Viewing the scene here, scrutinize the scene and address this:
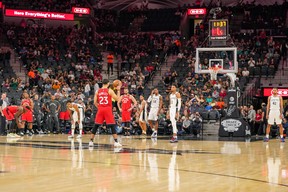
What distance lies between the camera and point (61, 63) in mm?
36188

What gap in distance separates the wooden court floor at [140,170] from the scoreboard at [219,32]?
39.7 feet

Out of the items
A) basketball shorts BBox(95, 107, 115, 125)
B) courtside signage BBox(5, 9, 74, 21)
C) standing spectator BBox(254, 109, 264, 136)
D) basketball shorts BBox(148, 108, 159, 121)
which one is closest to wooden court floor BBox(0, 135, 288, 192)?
basketball shorts BBox(95, 107, 115, 125)

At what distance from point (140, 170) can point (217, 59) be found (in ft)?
58.0

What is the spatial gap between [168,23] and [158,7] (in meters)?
3.28

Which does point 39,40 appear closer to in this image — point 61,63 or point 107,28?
point 61,63

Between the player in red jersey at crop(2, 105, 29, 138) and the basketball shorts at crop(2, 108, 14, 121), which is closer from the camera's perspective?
the player in red jersey at crop(2, 105, 29, 138)

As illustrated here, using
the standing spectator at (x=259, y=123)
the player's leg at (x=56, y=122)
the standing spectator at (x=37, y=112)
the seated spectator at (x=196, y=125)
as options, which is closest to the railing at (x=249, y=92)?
the standing spectator at (x=259, y=123)

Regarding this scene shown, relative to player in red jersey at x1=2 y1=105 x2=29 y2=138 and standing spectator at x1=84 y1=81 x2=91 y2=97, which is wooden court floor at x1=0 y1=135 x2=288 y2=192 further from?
standing spectator at x1=84 y1=81 x2=91 y2=97

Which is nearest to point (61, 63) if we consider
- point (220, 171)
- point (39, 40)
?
point (39, 40)

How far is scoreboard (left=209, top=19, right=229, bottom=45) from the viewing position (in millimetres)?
27312

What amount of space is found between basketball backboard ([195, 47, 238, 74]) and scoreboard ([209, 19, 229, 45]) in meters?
0.64

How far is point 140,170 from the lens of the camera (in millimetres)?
10859

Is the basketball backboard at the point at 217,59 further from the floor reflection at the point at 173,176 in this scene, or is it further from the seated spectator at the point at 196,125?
the floor reflection at the point at 173,176

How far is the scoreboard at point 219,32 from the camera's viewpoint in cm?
2731
